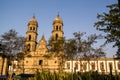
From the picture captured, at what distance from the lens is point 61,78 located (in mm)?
4051

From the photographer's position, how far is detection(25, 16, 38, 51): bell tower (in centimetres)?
5325

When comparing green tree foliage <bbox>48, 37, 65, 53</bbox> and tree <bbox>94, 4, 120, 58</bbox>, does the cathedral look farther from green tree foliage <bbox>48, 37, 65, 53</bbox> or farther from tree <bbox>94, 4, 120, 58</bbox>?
tree <bbox>94, 4, 120, 58</bbox>

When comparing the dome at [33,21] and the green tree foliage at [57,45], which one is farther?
the dome at [33,21]

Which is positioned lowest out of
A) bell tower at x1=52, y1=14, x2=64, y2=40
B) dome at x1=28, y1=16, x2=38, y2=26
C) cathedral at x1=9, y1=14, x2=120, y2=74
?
cathedral at x1=9, y1=14, x2=120, y2=74

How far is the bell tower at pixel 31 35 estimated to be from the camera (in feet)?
175

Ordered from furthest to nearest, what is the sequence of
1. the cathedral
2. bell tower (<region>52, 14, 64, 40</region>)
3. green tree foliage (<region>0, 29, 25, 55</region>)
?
bell tower (<region>52, 14, 64, 40</region>) < the cathedral < green tree foliage (<region>0, 29, 25, 55</region>)

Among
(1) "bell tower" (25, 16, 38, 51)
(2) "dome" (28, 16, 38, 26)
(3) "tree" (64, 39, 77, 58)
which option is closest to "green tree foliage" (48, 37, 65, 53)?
(3) "tree" (64, 39, 77, 58)

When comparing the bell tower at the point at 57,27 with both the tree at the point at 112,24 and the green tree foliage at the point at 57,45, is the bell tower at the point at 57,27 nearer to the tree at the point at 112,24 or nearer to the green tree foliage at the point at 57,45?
the green tree foliage at the point at 57,45

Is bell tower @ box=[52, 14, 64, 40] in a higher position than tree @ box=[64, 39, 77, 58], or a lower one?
higher

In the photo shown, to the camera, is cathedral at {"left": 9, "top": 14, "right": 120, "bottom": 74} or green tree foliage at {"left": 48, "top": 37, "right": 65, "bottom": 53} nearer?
green tree foliage at {"left": 48, "top": 37, "right": 65, "bottom": 53}

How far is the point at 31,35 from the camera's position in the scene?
177ft

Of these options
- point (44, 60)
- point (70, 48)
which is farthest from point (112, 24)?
point (44, 60)

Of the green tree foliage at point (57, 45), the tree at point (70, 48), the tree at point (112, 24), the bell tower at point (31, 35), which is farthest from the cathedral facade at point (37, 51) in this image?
the tree at point (112, 24)

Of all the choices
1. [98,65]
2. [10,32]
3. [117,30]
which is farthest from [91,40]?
[117,30]
